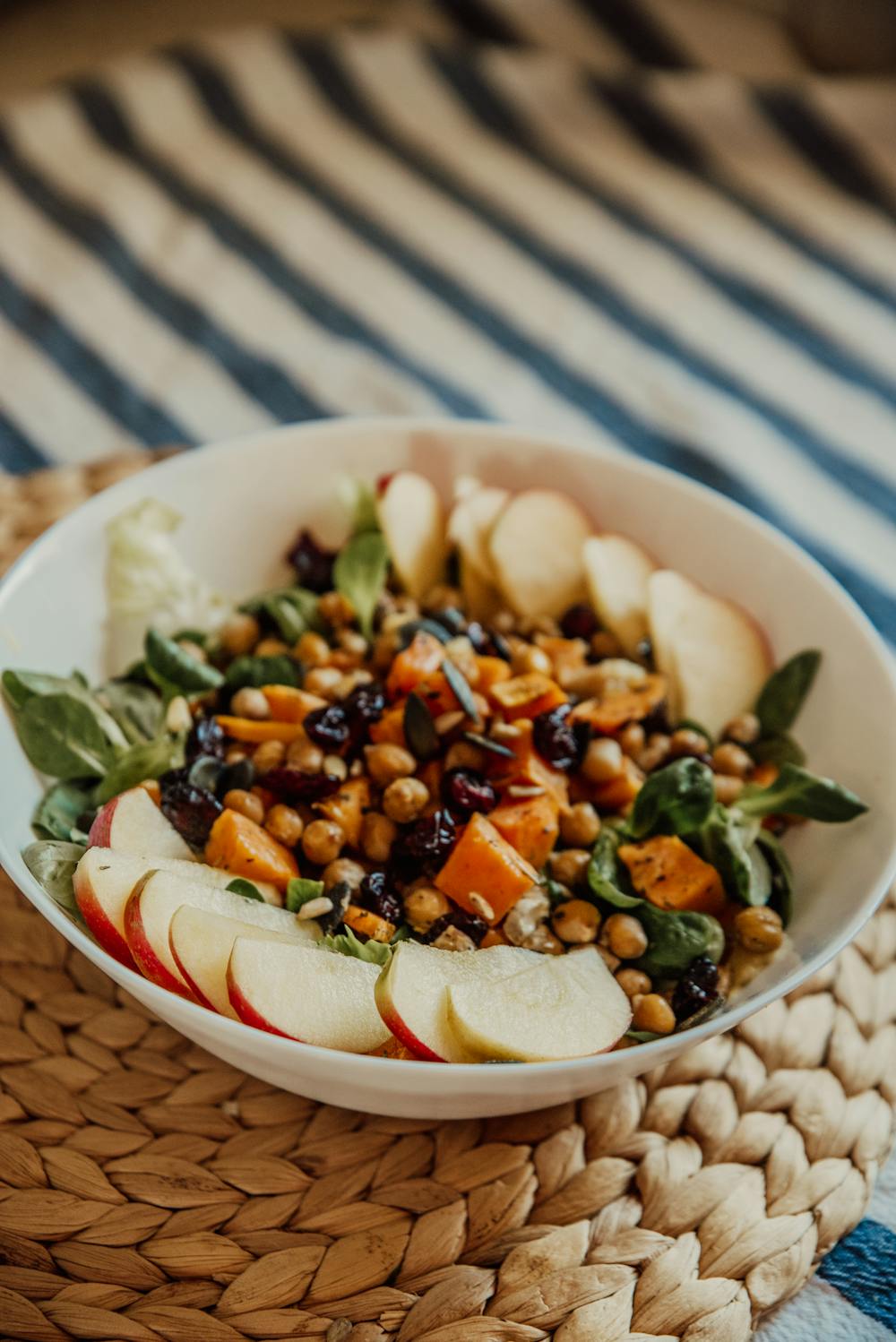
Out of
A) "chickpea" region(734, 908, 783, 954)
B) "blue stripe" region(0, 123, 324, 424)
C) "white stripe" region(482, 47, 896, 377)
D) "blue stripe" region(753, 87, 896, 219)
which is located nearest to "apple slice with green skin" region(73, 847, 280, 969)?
"chickpea" region(734, 908, 783, 954)

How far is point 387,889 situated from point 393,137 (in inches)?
97.0

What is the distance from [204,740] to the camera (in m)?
1.71

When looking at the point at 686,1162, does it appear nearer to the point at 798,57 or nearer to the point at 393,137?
the point at 393,137

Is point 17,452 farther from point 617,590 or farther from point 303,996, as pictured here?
point 303,996

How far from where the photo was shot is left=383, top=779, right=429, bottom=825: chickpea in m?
1.63

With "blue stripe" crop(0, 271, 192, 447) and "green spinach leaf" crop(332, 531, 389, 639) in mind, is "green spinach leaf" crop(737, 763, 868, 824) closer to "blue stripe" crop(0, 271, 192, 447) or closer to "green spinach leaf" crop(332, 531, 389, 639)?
"green spinach leaf" crop(332, 531, 389, 639)

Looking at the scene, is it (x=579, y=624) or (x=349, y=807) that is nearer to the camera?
(x=349, y=807)

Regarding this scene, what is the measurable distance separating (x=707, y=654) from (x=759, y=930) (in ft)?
1.57

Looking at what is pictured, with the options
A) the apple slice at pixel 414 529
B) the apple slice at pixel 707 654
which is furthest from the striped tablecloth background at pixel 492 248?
the apple slice at pixel 414 529

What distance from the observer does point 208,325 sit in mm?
2867

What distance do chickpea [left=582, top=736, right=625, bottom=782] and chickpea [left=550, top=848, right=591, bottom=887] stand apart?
0.42 ft

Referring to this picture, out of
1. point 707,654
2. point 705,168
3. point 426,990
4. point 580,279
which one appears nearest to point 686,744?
point 707,654

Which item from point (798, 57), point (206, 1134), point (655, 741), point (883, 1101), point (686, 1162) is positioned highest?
point (798, 57)

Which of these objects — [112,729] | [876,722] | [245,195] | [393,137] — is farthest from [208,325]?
[876,722]
